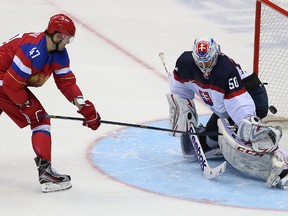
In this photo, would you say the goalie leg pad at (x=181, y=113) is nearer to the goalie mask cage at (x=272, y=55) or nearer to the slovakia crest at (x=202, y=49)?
the slovakia crest at (x=202, y=49)

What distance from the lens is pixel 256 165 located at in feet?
16.0

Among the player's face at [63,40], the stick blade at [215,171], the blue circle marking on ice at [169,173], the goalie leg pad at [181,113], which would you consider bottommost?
the blue circle marking on ice at [169,173]

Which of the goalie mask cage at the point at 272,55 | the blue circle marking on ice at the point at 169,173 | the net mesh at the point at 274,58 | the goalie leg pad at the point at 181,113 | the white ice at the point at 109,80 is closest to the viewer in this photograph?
the white ice at the point at 109,80

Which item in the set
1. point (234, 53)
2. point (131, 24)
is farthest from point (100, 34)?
point (234, 53)

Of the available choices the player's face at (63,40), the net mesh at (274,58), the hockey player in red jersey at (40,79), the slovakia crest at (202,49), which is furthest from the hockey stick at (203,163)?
the net mesh at (274,58)

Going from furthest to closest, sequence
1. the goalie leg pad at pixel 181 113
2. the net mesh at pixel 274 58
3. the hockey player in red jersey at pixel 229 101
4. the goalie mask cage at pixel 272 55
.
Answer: the net mesh at pixel 274 58, the goalie mask cage at pixel 272 55, the goalie leg pad at pixel 181 113, the hockey player in red jersey at pixel 229 101

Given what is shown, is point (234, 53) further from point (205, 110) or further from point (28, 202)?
point (28, 202)

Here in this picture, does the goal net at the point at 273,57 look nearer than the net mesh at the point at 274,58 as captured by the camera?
Yes

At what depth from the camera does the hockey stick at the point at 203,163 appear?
483cm

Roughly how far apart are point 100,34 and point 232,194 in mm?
3674

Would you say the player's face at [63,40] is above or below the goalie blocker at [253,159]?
above

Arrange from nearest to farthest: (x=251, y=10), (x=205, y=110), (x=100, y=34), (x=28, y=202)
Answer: (x=28, y=202) < (x=205, y=110) < (x=100, y=34) < (x=251, y=10)

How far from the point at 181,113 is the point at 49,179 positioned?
834 millimetres

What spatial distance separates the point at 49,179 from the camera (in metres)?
4.71
